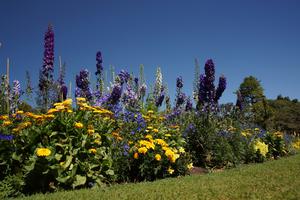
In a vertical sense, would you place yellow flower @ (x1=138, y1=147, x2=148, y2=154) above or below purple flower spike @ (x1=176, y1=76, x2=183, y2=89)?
below

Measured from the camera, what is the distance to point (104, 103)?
395 inches

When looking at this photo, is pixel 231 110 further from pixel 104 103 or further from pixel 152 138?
pixel 152 138

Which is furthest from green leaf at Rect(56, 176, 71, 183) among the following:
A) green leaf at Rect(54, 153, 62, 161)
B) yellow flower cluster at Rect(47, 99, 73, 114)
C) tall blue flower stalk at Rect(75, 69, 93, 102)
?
tall blue flower stalk at Rect(75, 69, 93, 102)

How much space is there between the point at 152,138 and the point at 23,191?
281cm

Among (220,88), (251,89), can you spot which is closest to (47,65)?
(220,88)

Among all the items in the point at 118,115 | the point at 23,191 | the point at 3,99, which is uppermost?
the point at 3,99

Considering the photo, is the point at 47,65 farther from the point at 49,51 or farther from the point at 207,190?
the point at 207,190

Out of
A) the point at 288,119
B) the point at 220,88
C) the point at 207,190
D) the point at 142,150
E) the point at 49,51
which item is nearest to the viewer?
the point at 207,190

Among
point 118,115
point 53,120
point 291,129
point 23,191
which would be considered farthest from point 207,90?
point 291,129

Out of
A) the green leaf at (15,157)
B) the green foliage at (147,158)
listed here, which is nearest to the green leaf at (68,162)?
the green leaf at (15,157)

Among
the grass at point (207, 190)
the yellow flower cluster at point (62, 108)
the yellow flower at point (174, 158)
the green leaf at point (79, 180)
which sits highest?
the yellow flower cluster at point (62, 108)

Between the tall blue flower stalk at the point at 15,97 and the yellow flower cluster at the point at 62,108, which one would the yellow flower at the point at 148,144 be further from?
the tall blue flower stalk at the point at 15,97

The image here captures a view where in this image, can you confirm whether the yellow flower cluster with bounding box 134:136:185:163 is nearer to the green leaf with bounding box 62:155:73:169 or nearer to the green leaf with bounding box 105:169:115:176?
the green leaf with bounding box 105:169:115:176

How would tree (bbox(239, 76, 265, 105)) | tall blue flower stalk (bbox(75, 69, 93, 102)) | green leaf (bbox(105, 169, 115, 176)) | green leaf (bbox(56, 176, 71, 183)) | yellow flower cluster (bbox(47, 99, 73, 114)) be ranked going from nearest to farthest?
green leaf (bbox(56, 176, 71, 183)), yellow flower cluster (bbox(47, 99, 73, 114)), green leaf (bbox(105, 169, 115, 176)), tall blue flower stalk (bbox(75, 69, 93, 102)), tree (bbox(239, 76, 265, 105))
